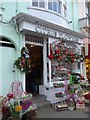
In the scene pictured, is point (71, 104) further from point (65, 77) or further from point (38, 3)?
point (38, 3)

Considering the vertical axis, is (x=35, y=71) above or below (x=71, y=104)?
above

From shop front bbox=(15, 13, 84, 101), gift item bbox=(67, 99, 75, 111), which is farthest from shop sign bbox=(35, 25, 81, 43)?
gift item bbox=(67, 99, 75, 111)

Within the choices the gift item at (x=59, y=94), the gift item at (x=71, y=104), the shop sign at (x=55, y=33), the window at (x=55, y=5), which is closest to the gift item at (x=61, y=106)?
the gift item at (x=71, y=104)

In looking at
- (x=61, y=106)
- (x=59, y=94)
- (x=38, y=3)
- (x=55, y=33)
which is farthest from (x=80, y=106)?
(x=38, y=3)

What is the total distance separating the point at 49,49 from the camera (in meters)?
9.59

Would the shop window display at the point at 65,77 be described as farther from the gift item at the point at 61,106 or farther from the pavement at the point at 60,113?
the pavement at the point at 60,113

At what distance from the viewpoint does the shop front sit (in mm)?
8688

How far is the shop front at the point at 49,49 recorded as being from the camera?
28.5ft

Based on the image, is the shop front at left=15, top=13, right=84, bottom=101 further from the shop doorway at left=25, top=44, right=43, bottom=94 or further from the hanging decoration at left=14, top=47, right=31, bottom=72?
the hanging decoration at left=14, top=47, right=31, bottom=72

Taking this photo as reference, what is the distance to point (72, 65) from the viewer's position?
1202cm

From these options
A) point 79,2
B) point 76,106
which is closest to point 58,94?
point 76,106

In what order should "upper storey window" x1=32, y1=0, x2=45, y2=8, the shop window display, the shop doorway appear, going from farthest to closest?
the shop doorway, "upper storey window" x1=32, y1=0, x2=45, y2=8, the shop window display

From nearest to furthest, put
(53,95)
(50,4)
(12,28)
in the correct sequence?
(12,28), (53,95), (50,4)

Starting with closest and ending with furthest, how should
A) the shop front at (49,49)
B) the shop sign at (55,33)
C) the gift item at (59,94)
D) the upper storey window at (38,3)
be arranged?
the shop front at (49,49), the shop sign at (55,33), the gift item at (59,94), the upper storey window at (38,3)
